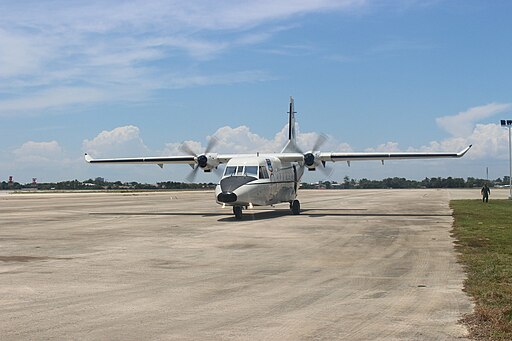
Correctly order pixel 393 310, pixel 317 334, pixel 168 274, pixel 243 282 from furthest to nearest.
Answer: pixel 168 274 → pixel 243 282 → pixel 393 310 → pixel 317 334

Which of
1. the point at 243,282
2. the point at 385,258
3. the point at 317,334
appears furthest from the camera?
the point at 385,258

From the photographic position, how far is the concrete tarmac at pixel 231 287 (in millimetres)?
7809

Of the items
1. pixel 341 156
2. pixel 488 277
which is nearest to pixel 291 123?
pixel 341 156

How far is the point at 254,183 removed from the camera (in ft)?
95.4

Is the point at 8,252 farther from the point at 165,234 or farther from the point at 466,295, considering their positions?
the point at 466,295

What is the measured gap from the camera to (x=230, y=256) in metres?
15.6

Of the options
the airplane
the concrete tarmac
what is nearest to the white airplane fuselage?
the airplane

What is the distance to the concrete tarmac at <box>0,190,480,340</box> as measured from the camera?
307 inches

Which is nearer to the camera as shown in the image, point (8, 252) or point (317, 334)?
point (317, 334)

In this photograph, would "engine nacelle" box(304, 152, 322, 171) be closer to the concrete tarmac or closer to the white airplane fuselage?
the white airplane fuselage

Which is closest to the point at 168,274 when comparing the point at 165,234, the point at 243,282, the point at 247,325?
the point at 243,282

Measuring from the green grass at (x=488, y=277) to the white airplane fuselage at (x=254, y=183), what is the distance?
977 centimetres

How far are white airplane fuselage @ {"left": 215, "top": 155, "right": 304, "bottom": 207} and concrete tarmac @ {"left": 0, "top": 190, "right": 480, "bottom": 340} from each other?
7044 mm

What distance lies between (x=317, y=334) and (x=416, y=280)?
15.7 feet
